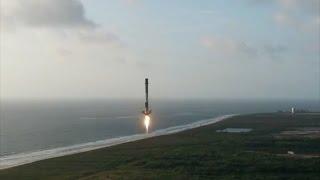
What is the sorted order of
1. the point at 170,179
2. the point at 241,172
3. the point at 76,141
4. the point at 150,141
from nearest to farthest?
1. the point at 170,179
2. the point at 241,172
3. the point at 150,141
4. the point at 76,141

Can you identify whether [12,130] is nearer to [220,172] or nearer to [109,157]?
[109,157]

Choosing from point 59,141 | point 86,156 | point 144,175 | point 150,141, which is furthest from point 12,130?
point 144,175

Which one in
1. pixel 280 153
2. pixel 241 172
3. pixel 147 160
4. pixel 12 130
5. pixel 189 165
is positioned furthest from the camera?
pixel 12 130

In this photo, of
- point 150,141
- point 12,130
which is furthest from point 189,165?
point 12,130

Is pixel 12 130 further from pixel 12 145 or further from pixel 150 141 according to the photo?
pixel 150 141

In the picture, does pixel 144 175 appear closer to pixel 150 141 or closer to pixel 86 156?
pixel 86 156

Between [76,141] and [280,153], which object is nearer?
[280,153]

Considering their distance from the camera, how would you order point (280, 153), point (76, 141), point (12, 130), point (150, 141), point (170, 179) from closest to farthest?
1. point (170, 179)
2. point (280, 153)
3. point (150, 141)
4. point (76, 141)
5. point (12, 130)

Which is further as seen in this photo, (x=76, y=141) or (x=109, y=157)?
(x=76, y=141)

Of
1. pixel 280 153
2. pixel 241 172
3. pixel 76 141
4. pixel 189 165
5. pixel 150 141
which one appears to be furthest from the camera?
pixel 76 141
